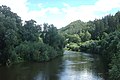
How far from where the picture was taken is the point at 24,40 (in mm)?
75375

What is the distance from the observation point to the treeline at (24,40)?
2347 inches

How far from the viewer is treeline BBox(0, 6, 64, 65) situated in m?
59.6

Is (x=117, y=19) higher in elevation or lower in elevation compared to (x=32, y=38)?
higher

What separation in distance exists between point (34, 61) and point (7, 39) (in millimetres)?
13831

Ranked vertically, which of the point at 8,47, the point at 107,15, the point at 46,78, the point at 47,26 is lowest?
the point at 46,78

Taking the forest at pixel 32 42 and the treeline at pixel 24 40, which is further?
the treeline at pixel 24 40

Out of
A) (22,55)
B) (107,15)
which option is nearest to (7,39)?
(22,55)

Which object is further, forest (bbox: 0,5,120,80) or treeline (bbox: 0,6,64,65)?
treeline (bbox: 0,6,64,65)

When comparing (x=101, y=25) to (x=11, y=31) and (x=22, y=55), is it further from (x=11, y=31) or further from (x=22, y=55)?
(x=11, y=31)

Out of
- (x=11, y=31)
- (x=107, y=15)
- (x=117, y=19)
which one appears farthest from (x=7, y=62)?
(x=107, y=15)

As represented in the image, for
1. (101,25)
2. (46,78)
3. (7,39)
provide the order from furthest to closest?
(101,25) < (7,39) < (46,78)

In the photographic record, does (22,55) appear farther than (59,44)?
No

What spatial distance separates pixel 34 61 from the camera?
69.7 metres

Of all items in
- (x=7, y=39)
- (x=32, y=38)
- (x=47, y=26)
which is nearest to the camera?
(x=7, y=39)
